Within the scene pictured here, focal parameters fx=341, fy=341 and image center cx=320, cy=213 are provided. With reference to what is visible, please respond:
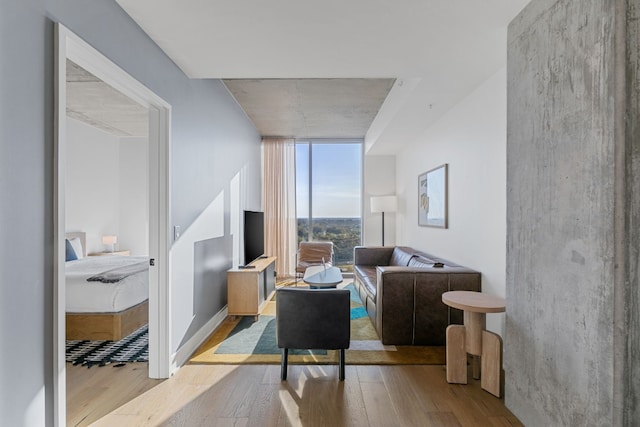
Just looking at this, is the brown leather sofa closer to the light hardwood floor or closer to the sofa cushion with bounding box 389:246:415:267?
the light hardwood floor

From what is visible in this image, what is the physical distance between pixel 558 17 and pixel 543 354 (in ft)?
5.95

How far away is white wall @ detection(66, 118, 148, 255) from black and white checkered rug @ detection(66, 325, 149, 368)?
2.94 m

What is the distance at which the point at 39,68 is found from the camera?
4.74 feet

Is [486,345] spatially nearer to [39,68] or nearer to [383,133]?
[39,68]

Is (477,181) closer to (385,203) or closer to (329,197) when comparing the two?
(385,203)

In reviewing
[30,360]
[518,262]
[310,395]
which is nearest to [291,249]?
[310,395]

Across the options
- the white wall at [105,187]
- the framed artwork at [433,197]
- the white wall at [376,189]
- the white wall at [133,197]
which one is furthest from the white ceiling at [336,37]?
the white wall at [133,197]

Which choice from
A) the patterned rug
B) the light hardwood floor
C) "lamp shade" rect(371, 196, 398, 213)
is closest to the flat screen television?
the patterned rug

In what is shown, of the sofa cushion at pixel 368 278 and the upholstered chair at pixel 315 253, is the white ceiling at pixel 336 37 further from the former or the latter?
the upholstered chair at pixel 315 253

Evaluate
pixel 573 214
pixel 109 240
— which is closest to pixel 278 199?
pixel 109 240

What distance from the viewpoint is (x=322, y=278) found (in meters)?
4.29

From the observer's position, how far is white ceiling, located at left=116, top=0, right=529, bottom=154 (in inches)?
81.0

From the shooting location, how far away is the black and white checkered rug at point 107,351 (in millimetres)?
2979

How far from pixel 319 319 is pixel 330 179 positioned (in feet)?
15.1
